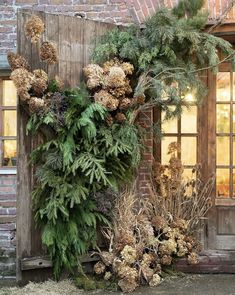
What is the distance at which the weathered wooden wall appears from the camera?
5.26 metres

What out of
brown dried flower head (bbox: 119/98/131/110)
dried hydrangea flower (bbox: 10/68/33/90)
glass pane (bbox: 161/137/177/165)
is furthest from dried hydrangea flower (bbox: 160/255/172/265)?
dried hydrangea flower (bbox: 10/68/33/90)

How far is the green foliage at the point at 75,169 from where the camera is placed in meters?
4.94

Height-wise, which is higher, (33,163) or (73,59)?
(73,59)

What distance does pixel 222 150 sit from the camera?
606cm

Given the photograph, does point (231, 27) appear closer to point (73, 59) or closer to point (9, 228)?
point (73, 59)

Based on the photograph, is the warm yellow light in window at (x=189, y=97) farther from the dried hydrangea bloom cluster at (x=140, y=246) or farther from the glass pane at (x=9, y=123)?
the glass pane at (x=9, y=123)

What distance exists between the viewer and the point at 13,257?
6062mm

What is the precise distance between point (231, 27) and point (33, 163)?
267cm

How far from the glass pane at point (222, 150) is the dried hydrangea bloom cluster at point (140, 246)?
3.02 feet

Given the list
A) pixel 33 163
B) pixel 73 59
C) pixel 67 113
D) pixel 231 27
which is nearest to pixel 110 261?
pixel 33 163

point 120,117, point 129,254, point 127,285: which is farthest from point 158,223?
point 120,117

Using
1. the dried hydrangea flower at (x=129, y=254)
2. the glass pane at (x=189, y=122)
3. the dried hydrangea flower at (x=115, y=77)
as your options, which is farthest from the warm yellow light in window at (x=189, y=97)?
the dried hydrangea flower at (x=129, y=254)

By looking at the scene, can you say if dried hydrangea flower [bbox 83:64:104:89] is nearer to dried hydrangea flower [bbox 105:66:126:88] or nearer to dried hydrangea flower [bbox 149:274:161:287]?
dried hydrangea flower [bbox 105:66:126:88]

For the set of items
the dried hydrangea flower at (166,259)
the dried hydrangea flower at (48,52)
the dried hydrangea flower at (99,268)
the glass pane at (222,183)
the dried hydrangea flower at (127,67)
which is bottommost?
the dried hydrangea flower at (99,268)
